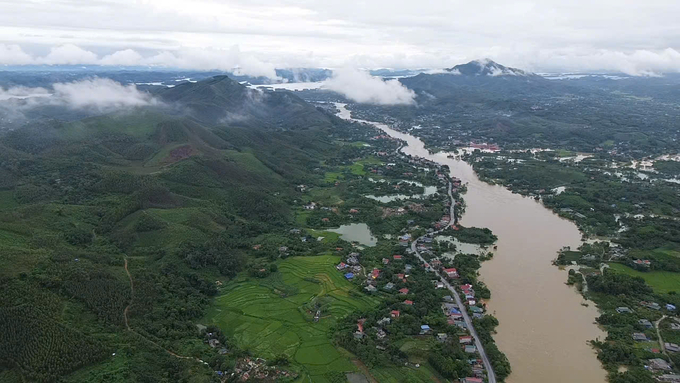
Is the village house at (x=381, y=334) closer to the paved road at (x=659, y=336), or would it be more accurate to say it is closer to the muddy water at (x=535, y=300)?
the muddy water at (x=535, y=300)

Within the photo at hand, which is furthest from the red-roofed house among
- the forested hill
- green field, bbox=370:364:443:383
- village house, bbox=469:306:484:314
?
the forested hill

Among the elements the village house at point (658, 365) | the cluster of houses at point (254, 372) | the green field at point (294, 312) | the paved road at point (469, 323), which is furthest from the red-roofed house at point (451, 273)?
the cluster of houses at point (254, 372)

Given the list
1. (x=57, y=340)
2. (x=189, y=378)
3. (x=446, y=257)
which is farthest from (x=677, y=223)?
(x=57, y=340)

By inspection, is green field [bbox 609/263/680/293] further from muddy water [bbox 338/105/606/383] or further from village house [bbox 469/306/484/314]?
village house [bbox 469/306/484/314]

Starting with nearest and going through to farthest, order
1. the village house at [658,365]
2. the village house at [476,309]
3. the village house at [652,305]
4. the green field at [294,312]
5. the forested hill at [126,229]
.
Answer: the forested hill at [126,229] → the village house at [658,365] → the green field at [294,312] → the village house at [476,309] → the village house at [652,305]

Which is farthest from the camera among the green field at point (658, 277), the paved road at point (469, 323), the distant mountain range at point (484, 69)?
the distant mountain range at point (484, 69)

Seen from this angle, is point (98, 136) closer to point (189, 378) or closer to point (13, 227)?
point (13, 227)

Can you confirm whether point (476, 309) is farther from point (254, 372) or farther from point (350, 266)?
point (254, 372)
